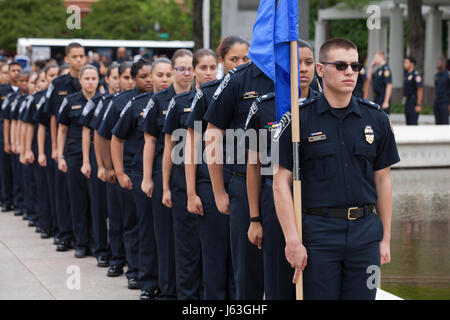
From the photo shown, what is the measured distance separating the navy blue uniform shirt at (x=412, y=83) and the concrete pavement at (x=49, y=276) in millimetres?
12505

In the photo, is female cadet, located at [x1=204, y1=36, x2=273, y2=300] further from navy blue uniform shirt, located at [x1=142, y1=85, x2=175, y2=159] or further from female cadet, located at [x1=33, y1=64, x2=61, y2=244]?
female cadet, located at [x1=33, y1=64, x2=61, y2=244]

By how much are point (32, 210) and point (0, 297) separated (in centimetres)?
473

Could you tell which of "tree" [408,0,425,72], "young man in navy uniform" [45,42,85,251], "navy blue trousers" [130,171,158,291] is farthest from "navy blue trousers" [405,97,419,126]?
"navy blue trousers" [130,171,158,291]

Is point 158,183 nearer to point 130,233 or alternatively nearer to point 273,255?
point 130,233

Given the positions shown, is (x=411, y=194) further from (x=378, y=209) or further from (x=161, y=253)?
(x=378, y=209)

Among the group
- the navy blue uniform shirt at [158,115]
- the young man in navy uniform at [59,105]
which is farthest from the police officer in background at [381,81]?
the navy blue uniform shirt at [158,115]

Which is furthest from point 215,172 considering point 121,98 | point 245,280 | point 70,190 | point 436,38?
point 436,38

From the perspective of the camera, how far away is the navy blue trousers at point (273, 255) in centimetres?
504

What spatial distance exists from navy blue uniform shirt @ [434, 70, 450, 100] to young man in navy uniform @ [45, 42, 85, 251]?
43.6 feet

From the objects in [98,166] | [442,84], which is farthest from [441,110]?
[98,166]

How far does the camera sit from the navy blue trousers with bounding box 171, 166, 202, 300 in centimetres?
676

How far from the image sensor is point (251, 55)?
5.32 m

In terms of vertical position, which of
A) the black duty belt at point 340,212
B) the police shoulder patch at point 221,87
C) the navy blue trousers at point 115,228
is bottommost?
the navy blue trousers at point 115,228

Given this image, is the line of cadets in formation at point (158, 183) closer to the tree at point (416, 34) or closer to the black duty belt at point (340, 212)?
the black duty belt at point (340, 212)
